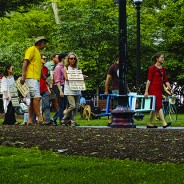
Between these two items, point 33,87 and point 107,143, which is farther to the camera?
point 33,87

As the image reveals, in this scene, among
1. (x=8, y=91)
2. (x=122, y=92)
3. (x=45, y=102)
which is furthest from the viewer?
(x=8, y=91)

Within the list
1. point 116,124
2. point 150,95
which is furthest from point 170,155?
point 150,95

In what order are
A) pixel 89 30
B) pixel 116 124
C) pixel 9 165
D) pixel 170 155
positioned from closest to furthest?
1. pixel 9 165
2. pixel 170 155
3. pixel 116 124
4. pixel 89 30

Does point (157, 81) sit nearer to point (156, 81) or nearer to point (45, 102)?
point (156, 81)

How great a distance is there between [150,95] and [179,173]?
8.31 meters

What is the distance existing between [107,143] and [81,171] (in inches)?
102

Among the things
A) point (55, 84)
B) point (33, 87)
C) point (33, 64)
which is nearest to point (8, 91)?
point (55, 84)

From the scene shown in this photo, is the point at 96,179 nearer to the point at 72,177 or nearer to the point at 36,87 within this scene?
the point at 72,177

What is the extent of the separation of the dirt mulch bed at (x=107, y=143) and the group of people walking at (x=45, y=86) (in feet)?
7.07

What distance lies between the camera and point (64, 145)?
936 centimetres

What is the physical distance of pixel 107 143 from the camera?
31.1 feet

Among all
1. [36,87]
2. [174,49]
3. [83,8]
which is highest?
[83,8]

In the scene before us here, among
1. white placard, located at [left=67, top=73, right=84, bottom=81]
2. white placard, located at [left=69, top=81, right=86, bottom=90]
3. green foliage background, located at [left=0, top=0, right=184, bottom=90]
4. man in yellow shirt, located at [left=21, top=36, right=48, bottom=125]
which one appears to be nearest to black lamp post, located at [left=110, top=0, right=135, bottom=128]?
white placard, located at [left=69, top=81, right=86, bottom=90]

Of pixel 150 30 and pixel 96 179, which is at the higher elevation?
pixel 150 30
